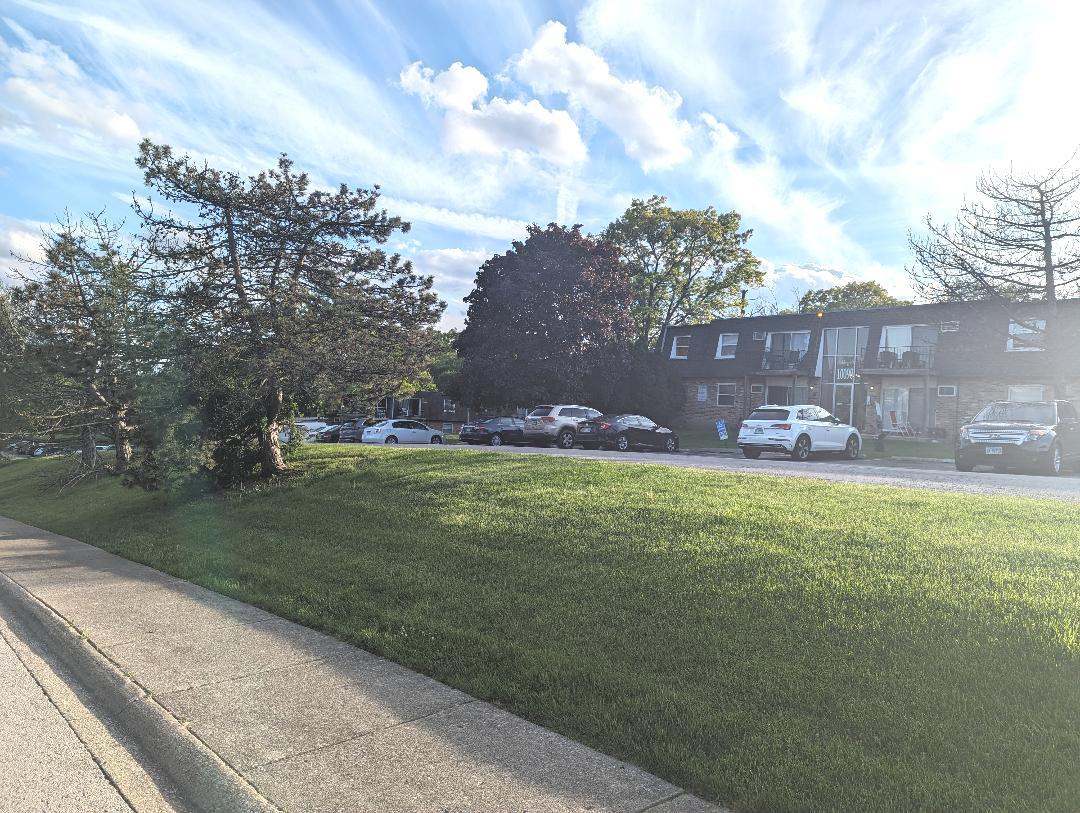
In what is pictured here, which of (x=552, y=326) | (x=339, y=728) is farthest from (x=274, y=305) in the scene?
(x=552, y=326)

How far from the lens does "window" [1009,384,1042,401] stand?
28.5 meters

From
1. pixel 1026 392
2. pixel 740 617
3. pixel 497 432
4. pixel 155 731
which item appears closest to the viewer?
pixel 155 731

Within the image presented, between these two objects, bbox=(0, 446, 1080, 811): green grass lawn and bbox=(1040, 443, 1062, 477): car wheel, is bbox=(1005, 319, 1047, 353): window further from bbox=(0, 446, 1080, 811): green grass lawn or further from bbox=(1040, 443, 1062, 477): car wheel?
bbox=(0, 446, 1080, 811): green grass lawn

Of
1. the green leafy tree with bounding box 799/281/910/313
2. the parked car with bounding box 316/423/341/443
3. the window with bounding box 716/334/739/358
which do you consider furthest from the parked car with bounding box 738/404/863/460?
the green leafy tree with bounding box 799/281/910/313

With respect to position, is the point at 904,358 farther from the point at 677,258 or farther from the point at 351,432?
the point at 351,432

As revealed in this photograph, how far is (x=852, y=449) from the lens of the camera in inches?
878

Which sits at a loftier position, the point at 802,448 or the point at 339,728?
the point at 802,448

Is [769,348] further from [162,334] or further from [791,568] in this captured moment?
[791,568]

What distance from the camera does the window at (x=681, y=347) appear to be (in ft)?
131

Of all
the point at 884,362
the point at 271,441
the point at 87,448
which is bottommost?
the point at 87,448

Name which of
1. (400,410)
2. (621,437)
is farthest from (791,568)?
(400,410)

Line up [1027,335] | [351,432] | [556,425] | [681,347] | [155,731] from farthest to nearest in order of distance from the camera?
[681,347] → [351,432] → [1027,335] → [556,425] → [155,731]

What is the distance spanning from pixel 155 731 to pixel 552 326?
28737mm

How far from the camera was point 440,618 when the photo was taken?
19.0ft
